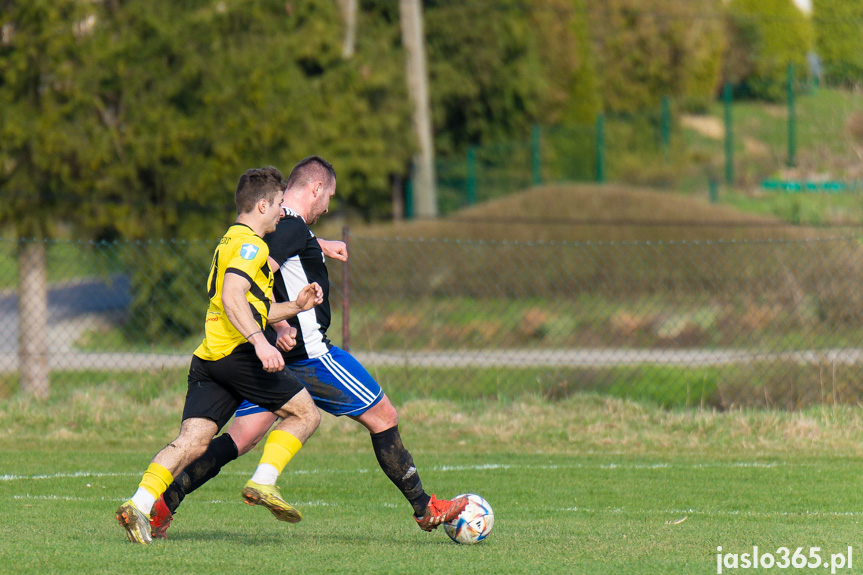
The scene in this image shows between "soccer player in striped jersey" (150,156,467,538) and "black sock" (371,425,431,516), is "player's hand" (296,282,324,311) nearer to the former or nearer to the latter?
"soccer player in striped jersey" (150,156,467,538)

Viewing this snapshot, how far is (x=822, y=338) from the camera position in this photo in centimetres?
A: 1159

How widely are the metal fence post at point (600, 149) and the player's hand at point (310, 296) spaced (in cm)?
2873

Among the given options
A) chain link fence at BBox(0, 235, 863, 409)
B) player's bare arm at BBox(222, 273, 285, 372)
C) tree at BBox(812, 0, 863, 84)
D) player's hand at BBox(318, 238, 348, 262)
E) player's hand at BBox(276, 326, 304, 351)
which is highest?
tree at BBox(812, 0, 863, 84)

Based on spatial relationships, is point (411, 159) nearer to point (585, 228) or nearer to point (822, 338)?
point (585, 228)

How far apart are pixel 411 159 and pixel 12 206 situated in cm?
1677

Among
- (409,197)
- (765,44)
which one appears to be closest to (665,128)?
(409,197)

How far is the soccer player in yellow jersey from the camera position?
4738 millimetres

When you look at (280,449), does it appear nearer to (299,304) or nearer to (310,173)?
(299,304)

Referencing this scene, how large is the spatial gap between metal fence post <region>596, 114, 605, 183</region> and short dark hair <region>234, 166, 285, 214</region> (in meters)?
28.5

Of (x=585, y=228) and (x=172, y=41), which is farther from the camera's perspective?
(x=585, y=228)

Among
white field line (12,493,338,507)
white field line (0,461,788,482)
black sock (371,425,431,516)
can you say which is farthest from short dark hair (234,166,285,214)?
white field line (0,461,788,482)

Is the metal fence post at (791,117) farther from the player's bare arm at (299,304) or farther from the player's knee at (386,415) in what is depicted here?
the player's bare arm at (299,304)

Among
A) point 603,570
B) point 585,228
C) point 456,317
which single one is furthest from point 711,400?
point 585,228

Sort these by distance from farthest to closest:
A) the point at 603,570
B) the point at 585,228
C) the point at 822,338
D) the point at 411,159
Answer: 1. the point at 411,159
2. the point at 585,228
3. the point at 822,338
4. the point at 603,570
